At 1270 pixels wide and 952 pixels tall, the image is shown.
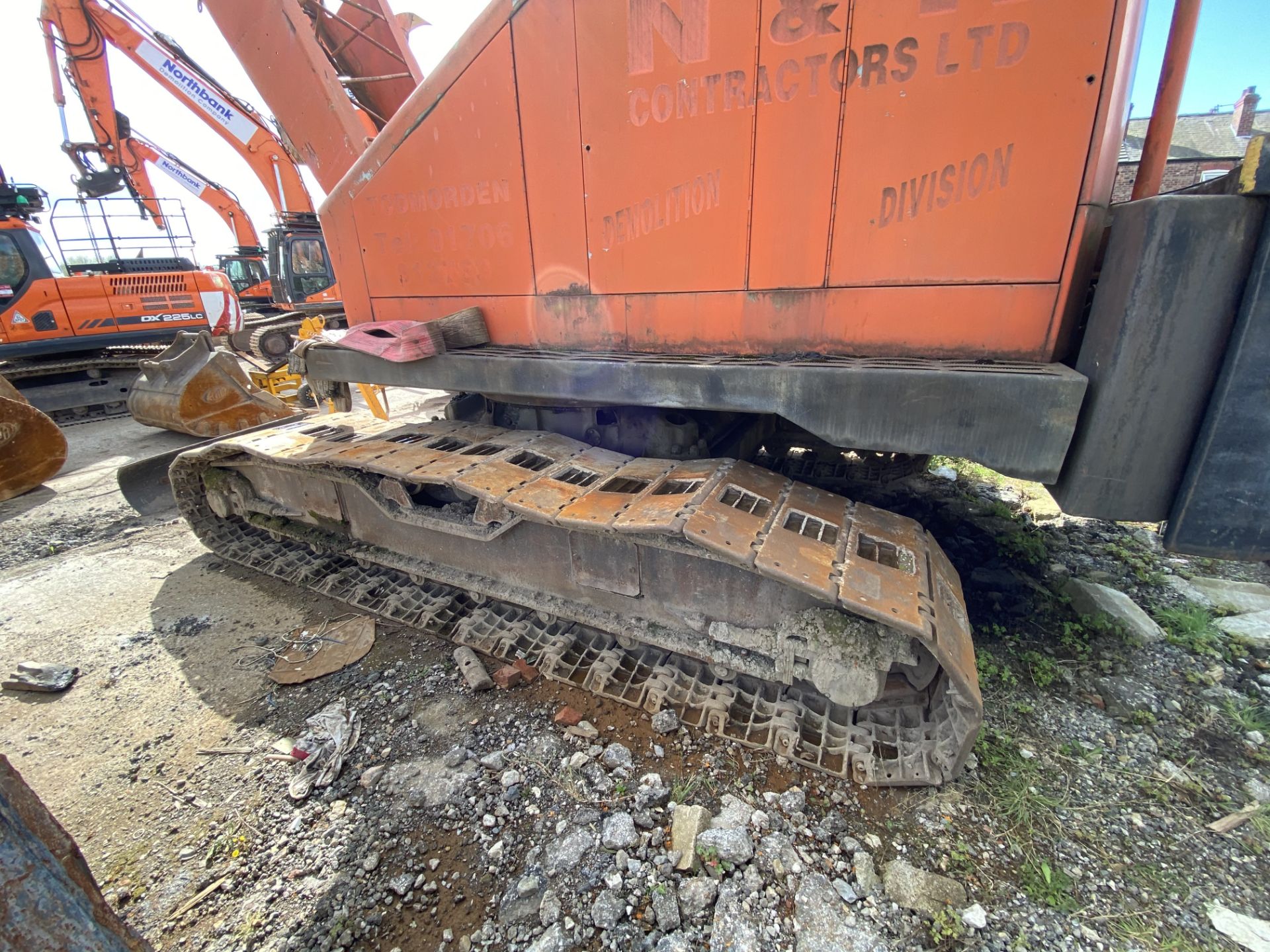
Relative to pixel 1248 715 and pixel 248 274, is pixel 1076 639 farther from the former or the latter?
pixel 248 274

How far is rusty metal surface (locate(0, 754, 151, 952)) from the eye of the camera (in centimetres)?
97

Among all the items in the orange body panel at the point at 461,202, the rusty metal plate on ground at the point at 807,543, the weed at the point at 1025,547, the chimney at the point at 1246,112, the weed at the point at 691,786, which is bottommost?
the weed at the point at 691,786

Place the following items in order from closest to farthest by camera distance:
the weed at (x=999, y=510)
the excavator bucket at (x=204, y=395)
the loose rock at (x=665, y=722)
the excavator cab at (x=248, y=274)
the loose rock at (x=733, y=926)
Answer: the loose rock at (x=733, y=926), the loose rock at (x=665, y=722), the weed at (x=999, y=510), the excavator bucket at (x=204, y=395), the excavator cab at (x=248, y=274)

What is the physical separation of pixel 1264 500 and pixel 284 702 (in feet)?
12.3

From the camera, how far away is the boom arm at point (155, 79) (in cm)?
856

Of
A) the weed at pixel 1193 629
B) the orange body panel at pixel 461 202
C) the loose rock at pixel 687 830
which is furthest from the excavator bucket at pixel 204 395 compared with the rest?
the weed at pixel 1193 629

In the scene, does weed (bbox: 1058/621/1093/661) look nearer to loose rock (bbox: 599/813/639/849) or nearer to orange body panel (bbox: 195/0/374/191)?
loose rock (bbox: 599/813/639/849)

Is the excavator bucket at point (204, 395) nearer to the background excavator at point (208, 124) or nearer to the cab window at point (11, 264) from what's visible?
the background excavator at point (208, 124)

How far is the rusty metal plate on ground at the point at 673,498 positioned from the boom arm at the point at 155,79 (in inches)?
476

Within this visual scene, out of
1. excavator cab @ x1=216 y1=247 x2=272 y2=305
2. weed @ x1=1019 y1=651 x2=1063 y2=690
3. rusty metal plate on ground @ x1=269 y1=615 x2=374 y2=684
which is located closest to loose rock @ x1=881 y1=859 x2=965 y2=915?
weed @ x1=1019 y1=651 x2=1063 y2=690

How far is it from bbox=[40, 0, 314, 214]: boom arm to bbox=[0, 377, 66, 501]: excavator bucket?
705cm

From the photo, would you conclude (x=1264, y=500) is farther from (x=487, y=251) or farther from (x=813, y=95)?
(x=487, y=251)

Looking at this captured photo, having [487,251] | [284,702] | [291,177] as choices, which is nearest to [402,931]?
[284,702]

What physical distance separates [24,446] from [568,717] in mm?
6438
